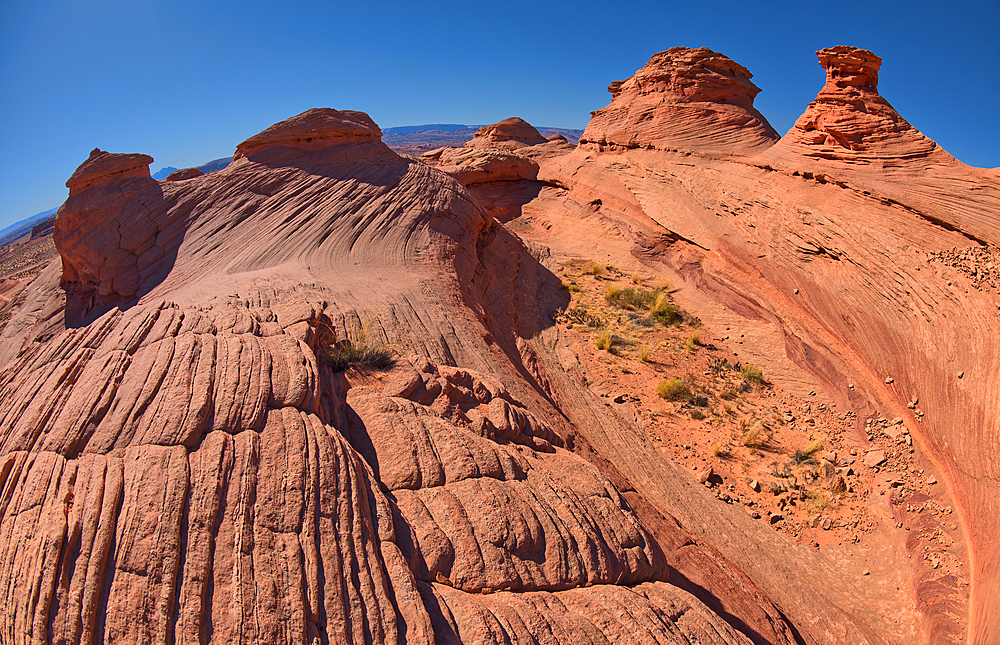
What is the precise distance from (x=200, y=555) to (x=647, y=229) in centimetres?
1499

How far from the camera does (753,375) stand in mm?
10484

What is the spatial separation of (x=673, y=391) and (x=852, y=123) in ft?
27.9

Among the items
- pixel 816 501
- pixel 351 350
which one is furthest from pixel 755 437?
pixel 351 350

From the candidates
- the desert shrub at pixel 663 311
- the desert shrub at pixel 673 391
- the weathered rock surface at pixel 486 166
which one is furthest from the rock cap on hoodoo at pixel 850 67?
the weathered rock surface at pixel 486 166

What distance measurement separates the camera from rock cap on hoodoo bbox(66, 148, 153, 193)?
11.1 metres

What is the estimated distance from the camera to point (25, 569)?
3039 mm

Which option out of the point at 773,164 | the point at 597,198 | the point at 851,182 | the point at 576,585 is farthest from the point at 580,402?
the point at 597,198

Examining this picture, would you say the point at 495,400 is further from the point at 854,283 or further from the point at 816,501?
the point at 854,283

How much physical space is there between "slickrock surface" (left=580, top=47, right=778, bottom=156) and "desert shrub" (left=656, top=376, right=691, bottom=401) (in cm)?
983

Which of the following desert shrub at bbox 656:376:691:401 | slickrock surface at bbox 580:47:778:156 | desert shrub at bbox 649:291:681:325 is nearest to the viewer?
desert shrub at bbox 656:376:691:401

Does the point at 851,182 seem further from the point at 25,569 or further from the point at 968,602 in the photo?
the point at 25,569

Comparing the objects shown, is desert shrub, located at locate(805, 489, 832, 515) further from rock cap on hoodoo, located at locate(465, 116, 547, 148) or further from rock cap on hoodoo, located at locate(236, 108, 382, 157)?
rock cap on hoodoo, located at locate(465, 116, 547, 148)

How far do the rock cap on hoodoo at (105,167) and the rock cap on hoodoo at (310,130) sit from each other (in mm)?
2220

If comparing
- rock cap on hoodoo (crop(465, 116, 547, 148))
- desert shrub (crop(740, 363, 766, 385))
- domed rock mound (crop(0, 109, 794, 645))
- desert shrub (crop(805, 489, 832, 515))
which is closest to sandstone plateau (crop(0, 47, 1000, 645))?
domed rock mound (crop(0, 109, 794, 645))
